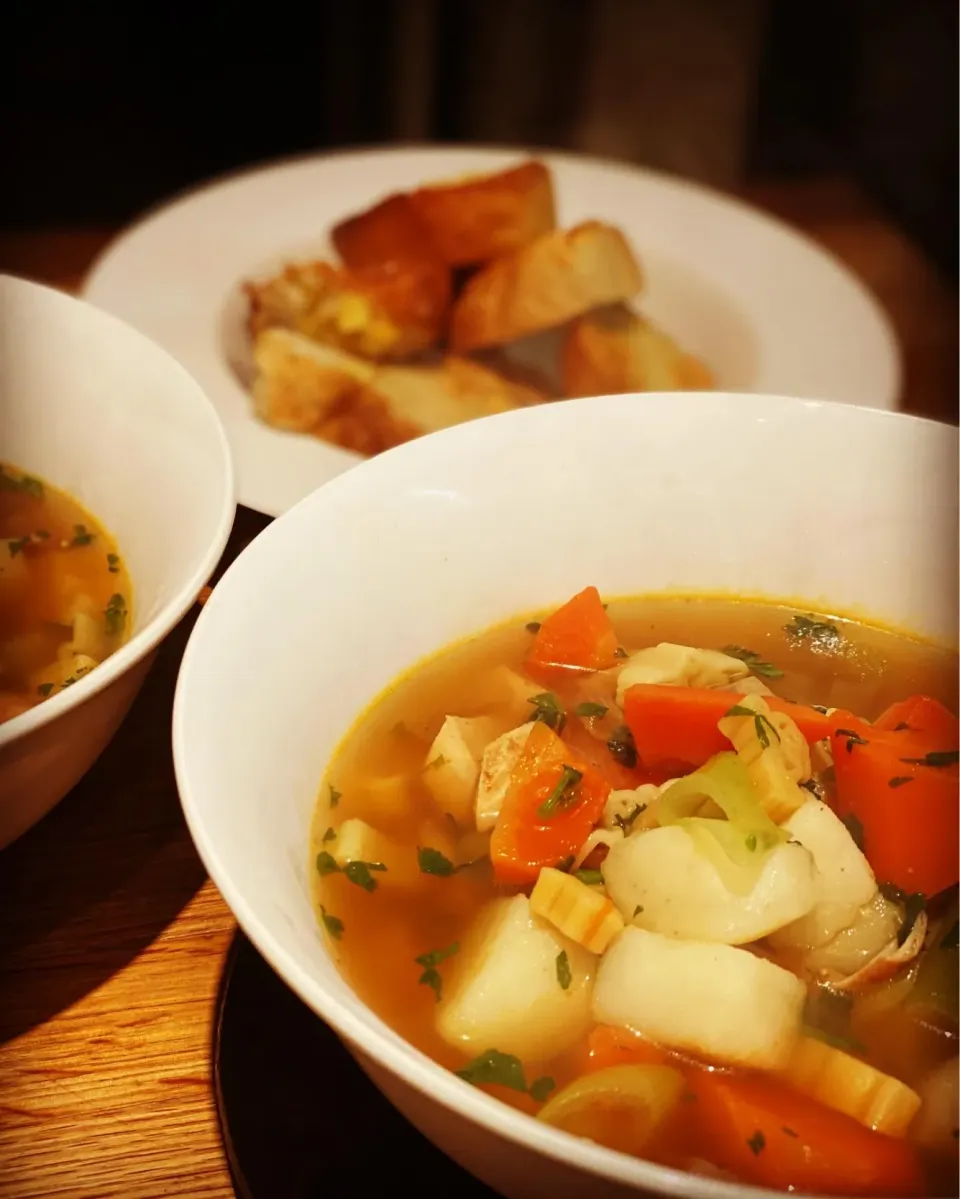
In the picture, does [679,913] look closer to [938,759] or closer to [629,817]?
[629,817]

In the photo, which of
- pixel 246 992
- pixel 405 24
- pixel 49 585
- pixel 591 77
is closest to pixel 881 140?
pixel 591 77

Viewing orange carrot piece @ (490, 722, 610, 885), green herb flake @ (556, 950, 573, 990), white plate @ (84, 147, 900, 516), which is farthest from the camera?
white plate @ (84, 147, 900, 516)

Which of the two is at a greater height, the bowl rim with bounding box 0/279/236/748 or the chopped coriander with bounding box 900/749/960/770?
the bowl rim with bounding box 0/279/236/748

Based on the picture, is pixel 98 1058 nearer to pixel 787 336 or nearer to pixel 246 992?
pixel 246 992

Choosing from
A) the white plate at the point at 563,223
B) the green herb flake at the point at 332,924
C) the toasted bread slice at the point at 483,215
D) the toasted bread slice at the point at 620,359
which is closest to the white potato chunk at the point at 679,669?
the green herb flake at the point at 332,924

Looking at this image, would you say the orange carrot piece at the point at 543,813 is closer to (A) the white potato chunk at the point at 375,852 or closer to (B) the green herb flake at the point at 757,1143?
(A) the white potato chunk at the point at 375,852

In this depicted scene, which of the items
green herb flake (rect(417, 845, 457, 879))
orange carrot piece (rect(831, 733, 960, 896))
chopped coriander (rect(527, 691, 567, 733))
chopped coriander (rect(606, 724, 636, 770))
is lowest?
green herb flake (rect(417, 845, 457, 879))

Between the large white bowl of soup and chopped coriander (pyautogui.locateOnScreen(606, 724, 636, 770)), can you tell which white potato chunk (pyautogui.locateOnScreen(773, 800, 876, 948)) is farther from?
chopped coriander (pyautogui.locateOnScreen(606, 724, 636, 770))

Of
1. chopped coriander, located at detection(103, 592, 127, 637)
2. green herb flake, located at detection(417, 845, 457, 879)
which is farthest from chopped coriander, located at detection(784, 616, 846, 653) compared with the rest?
chopped coriander, located at detection(103, 592, 127, 637)

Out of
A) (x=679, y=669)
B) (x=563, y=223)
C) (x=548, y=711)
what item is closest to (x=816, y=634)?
(x=679, y=669)
